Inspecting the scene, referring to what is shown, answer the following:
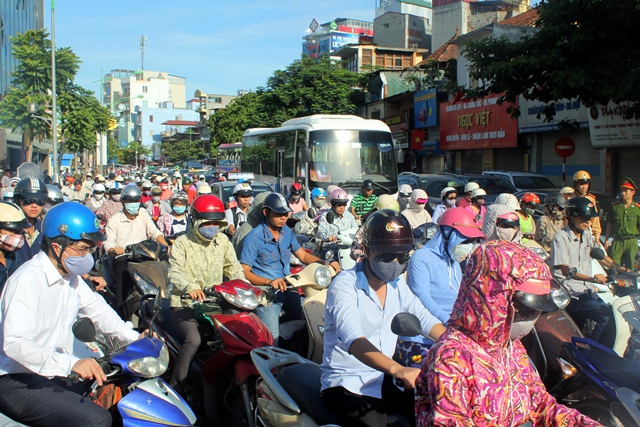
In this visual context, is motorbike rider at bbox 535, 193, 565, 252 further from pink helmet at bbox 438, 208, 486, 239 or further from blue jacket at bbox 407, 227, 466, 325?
blue jacket at bbox 407, 227, 466, 325

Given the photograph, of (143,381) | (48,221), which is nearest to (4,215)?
(48,221)

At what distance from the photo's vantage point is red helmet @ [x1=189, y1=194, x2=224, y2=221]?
16.0ft

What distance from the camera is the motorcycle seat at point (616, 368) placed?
10.8 ft

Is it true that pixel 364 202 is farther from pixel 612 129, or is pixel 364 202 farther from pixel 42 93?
pixel 42 93

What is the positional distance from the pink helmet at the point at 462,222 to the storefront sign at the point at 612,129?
16.2 meters

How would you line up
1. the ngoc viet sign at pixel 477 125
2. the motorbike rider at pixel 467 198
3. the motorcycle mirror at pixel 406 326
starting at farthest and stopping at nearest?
the ngoc viet sign at pixel 477 125 < the motorbike rider at pixel 467 198 < the motorcycle mirror at pixel 406 326

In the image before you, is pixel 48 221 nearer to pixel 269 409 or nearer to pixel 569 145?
pixel 269 409

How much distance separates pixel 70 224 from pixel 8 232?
1.63 metres

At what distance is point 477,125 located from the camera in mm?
28453

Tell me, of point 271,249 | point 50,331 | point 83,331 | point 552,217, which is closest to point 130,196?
point 271,249

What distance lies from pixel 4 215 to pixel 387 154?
12.5m

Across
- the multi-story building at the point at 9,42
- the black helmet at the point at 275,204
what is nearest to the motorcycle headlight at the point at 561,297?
the black helmet at the point at 275,204

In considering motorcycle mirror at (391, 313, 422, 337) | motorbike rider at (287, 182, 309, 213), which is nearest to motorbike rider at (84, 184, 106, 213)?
motorbike rider at (287, 182, 309, 213)

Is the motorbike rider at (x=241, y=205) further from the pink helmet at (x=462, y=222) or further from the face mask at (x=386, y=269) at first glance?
the face mask at (x=386, y=269)
